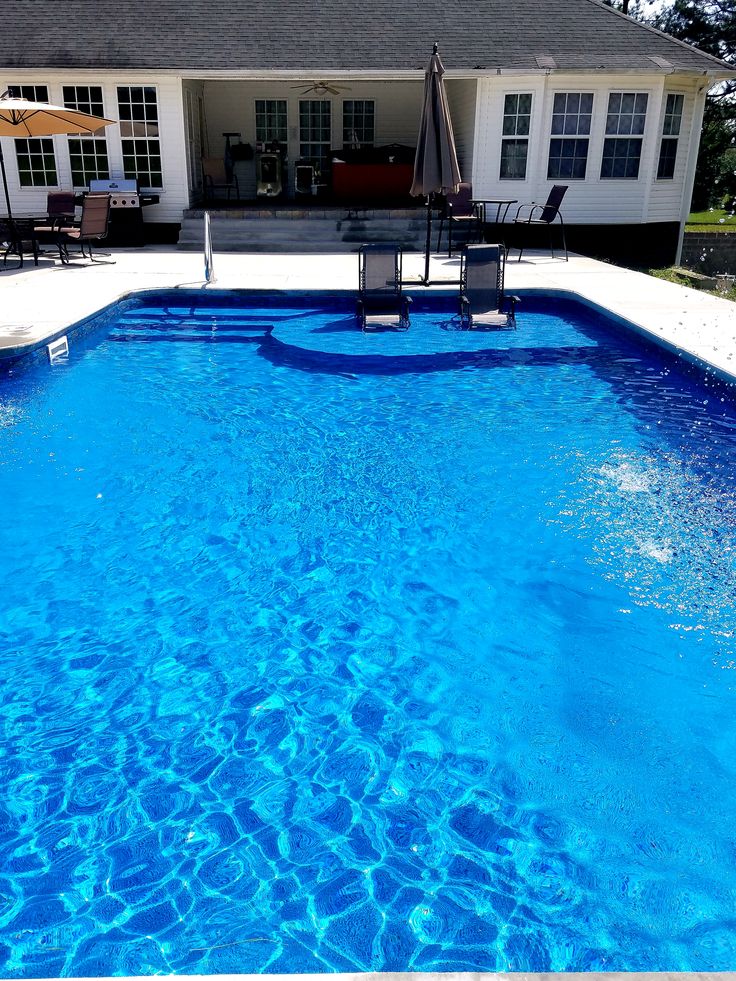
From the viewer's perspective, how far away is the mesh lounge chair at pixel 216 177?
59.1ft

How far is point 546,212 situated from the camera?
13922 millimetres

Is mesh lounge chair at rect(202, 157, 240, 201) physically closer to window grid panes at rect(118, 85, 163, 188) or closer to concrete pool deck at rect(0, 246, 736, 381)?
window grid panes at rect(118, 85, 163, 188)

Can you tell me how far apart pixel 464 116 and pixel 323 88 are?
358cm

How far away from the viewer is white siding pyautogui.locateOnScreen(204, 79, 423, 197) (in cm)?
1880

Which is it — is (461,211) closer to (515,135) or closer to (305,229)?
(515,135)

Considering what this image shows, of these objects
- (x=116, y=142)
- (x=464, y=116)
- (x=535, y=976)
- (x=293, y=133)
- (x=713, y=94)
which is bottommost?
(x=535, y=976)

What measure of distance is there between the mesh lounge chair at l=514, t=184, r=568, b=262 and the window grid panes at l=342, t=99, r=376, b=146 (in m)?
5.30

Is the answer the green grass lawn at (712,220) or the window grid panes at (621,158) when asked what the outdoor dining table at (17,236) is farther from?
the green grass lawn at (712,220)

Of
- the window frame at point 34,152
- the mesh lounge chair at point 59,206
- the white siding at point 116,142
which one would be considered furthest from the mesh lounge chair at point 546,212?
the window frame at point 34,152

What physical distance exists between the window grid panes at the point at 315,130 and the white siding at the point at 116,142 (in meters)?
4.44

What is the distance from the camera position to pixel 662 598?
4543 mm

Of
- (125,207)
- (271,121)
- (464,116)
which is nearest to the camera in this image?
(125,207)

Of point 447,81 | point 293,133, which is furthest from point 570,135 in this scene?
point 293,133

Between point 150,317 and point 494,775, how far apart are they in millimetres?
8718
